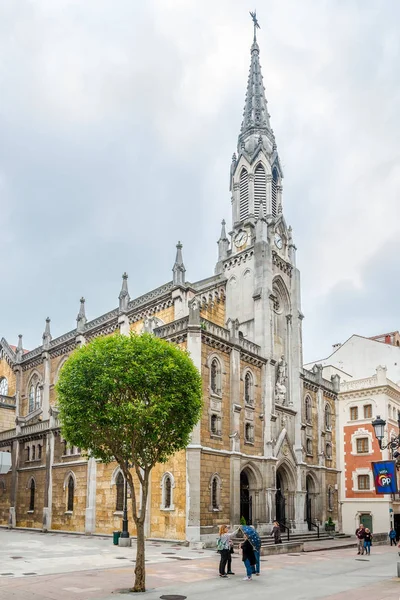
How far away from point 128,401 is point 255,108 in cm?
3641

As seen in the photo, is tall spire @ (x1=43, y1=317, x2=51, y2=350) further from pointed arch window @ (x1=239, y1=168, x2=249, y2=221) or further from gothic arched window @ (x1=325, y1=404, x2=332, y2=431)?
gothic arched window @ (x1=325, y1=404, x2=332, y2=431)

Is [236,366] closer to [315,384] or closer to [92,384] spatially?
[315,384]

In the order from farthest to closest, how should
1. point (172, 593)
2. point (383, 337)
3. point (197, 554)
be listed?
point (383, 337) → point (197, 554) → point (172, 593)

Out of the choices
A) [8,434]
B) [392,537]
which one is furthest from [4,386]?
[392,537]

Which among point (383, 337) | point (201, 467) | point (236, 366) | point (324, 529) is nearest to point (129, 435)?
point (201, 467)

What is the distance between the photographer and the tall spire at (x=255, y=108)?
155 ft

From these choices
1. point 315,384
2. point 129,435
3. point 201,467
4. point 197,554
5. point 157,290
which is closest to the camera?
point 129,435

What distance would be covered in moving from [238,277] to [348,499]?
20400 mm

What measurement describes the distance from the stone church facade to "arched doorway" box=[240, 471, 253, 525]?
65 mm

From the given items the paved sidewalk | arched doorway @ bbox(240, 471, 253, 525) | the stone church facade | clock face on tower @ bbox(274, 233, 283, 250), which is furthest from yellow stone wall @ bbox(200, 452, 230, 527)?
clock face on tower @ bbox(274, 233, 283, 250)

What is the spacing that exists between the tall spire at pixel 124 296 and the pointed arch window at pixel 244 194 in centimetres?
1005

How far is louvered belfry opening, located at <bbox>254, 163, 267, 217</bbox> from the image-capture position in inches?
1729

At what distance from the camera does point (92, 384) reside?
716 inches

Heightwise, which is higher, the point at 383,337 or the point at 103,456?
the point at 383,337
